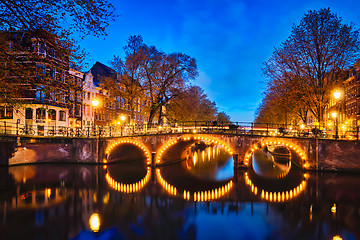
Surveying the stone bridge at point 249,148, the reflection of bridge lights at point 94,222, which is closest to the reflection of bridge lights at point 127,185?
the reflection of bridge lights at point 94,222

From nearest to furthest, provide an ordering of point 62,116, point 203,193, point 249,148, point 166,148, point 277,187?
1. point 203,193
2. point 277,187
3. point 249,148
4. point 166,148
5. point 62,116

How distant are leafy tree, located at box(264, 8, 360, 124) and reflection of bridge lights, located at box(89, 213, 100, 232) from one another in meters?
19.9

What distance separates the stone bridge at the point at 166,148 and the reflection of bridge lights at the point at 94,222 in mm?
14055

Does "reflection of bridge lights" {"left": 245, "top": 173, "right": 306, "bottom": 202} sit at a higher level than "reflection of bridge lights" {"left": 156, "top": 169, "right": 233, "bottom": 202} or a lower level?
higher

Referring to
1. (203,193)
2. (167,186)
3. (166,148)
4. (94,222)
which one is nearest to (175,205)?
(203,193)

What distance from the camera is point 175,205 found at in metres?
14.3

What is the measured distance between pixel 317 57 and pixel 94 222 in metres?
23.0

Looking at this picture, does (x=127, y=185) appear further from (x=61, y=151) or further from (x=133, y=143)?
(x=61, y=151)

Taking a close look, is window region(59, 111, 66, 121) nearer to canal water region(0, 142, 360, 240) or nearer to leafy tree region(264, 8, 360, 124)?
canal water region(0, 142, 360, 240)

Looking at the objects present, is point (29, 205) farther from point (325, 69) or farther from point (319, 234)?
point (325, 69)

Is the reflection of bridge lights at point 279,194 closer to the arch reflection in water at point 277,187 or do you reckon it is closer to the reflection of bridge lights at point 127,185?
the arch reflection in water at point 277,187

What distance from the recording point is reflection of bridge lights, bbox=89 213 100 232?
1069 centimetres

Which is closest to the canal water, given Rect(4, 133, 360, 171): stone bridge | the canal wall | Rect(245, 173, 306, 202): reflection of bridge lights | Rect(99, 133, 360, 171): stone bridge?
Rect(245, 173, 306, 202): reflection of bridge lights

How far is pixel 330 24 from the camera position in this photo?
896 inches
